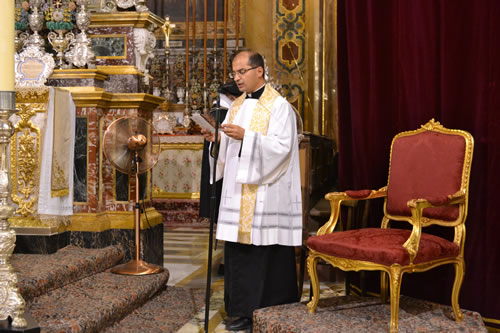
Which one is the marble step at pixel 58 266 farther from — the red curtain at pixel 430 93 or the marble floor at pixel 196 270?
the red curtain at pixel 430 93

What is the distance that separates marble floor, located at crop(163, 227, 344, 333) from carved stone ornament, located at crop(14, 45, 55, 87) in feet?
6.77

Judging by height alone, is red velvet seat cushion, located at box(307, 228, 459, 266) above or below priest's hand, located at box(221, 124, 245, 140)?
below

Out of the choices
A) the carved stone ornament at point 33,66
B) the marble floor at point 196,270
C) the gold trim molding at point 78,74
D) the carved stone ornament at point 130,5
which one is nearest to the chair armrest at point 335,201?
the marble floor at point 196,270

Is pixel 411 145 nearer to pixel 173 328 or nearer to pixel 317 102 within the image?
pixel 173 328

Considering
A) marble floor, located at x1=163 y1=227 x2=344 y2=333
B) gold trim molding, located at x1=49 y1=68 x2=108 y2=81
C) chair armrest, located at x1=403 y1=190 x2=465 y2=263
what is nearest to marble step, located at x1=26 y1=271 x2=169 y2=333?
marble floor, located at x1=163 y1=227 x2=344 y2=333

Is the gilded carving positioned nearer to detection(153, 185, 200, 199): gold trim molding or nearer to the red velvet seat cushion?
the red velvet seat cushion

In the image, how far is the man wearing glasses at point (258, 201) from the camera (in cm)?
397

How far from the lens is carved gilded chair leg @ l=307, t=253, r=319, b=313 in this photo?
12.7ft

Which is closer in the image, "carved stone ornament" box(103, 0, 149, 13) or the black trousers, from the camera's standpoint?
the black trousers

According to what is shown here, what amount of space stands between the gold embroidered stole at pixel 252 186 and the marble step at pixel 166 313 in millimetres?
752

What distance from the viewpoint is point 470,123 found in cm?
413

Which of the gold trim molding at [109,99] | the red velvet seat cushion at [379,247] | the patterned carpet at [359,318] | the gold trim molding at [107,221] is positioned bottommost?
A: the patterned carpet at [359,318]

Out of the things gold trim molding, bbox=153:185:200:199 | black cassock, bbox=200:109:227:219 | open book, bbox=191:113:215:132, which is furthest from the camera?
gold trim molding, bbox=153:185:200:199

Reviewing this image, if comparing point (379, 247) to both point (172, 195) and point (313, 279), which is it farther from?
point (172, 195)
